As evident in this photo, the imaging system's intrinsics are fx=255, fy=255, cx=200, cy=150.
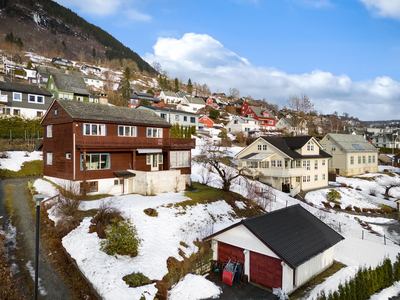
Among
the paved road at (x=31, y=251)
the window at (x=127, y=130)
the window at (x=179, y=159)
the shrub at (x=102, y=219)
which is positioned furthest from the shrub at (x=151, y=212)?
the window at (x=179, y=159)

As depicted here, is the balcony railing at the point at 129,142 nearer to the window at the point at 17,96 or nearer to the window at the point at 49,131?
the window at the point at 49,131

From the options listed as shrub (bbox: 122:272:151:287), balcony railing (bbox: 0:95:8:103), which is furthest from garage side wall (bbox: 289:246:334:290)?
balcony railing (bbox: 0:95:8:103)

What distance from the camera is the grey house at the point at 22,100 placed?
43.7 m

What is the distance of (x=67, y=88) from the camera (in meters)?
57.5

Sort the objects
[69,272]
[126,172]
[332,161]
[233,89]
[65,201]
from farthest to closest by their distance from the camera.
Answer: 1. [233,89]
2. [332,161]
3. [126,172]
4. [65,201]
5. [69,272]

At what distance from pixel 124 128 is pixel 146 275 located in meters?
16.9

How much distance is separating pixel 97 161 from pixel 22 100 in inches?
1245

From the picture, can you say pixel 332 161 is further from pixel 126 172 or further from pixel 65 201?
pixel 65 201

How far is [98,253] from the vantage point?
14.6 metres

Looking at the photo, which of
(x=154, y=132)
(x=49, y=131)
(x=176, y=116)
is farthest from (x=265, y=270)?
(x=176, y=116)

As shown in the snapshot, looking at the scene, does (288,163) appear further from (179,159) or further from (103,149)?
(103,149)

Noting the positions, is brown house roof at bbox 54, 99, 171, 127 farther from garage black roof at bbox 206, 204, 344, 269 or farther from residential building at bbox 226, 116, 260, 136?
residential building at bbox 226, 116, 260, 136

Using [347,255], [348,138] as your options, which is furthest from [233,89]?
[347,255]

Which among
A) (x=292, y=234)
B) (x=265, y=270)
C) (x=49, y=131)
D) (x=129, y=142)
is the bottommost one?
(x=265, y=270)
